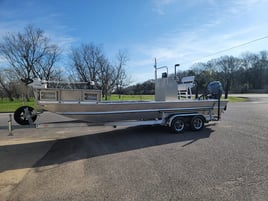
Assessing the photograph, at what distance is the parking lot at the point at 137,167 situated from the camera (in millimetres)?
3574

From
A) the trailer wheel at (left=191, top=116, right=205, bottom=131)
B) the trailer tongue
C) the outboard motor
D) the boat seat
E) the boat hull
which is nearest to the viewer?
the trailer tongue

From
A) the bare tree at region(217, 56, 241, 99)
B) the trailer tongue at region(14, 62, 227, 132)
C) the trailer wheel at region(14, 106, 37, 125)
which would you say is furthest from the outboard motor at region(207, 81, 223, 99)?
the bare tree at region(217, 56, 241, 99)

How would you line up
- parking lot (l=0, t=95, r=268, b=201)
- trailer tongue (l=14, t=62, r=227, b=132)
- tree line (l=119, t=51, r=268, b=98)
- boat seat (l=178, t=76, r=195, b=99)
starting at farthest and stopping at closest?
tree line (l=119, t=51, r=268, b=98) < boat seat (l=178, t=76, r=195, b=99) < trailer tongue (l=14, t=62, r=227, b=132) < parking lot (l=0, t=95, r=268, b=201)

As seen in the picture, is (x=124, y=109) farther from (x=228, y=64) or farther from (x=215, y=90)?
(x=228, y=64)

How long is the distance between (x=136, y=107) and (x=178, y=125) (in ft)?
6.00

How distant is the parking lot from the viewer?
357cm

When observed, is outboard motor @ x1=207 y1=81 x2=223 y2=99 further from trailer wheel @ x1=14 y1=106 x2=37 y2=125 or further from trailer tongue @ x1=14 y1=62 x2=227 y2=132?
trailer wheel @ x1=14 y1=106 x2=37 y2=125

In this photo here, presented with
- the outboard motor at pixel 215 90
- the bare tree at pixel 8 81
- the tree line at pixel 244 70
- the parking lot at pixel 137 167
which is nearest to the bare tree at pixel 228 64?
the tree line at pixel 244 70

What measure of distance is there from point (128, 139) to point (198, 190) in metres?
4.06

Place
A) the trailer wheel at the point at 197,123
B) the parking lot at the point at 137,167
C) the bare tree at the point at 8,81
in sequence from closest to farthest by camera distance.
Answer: the parking lot at the point at 137,167, the trailer wheel at the point at 197,123, the bare tree at the point at 8,81

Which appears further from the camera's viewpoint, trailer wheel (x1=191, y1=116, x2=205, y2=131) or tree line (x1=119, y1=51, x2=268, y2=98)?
tree line (x1=119, y1=51, x2=268, y2=98)

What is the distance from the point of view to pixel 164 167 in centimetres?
464

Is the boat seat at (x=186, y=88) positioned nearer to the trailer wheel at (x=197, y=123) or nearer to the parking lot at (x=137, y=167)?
the trailer wheel at (x=197, y=123)

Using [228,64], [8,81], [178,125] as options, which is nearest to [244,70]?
[228,64]
